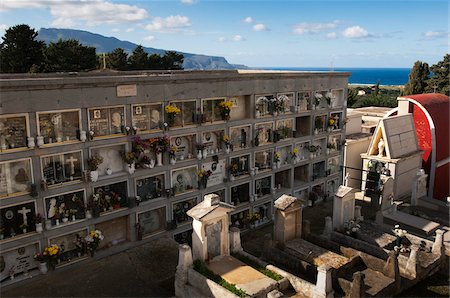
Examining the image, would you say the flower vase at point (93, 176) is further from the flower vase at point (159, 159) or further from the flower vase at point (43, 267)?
the flower vase at point (43, 267)

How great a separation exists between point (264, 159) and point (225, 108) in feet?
13.3

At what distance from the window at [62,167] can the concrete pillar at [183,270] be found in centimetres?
478

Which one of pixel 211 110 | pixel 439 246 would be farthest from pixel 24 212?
pixel 439 246

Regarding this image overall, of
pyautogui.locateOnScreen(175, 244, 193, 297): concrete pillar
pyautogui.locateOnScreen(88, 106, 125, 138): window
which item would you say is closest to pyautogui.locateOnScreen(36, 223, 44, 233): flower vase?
pyautogui.locateOnScreen(88, 106, 125, 138): window

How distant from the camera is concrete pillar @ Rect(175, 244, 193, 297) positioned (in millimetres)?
14477

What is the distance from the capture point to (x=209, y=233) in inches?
603

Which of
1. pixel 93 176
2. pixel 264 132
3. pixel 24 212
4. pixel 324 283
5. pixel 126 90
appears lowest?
pixel 324 283

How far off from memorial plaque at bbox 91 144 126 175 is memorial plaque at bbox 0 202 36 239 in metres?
2.84

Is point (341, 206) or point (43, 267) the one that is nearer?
point (43, 267)

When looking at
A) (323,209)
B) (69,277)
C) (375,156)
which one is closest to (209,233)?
(69,277)

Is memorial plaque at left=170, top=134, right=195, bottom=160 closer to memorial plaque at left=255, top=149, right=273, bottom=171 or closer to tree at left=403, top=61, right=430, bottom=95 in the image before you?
memorial plaque at left=255, top=149, right=273, bottom=171

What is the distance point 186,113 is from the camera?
59.9ft

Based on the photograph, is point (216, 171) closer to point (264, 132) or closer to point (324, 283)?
point (264, 132)

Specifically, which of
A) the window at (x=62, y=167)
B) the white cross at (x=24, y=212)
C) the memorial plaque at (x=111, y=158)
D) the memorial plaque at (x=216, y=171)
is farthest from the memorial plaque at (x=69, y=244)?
the memorial plaque at (x=216, y=171)
